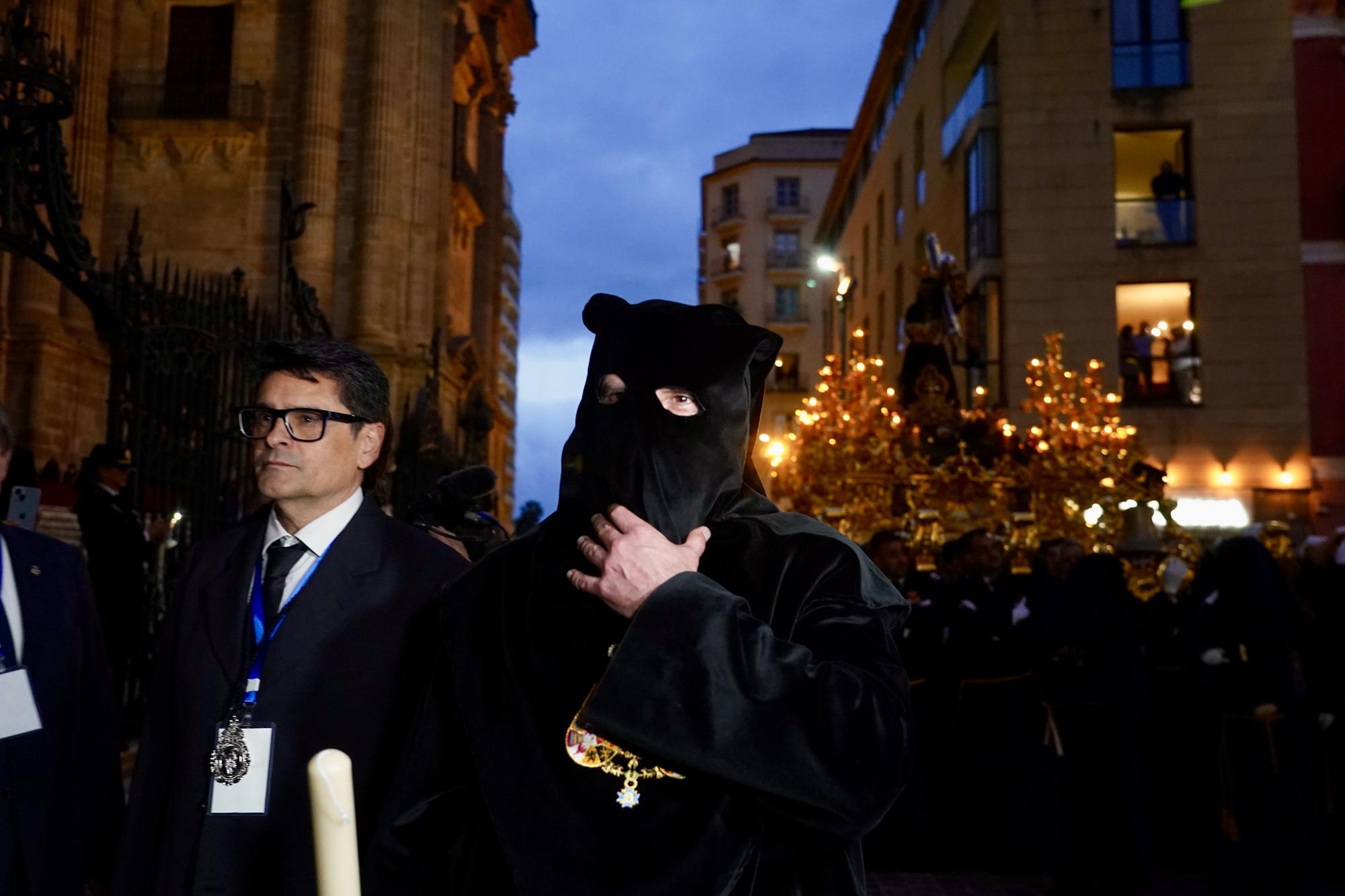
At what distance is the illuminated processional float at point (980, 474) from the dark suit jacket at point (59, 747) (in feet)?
30.9

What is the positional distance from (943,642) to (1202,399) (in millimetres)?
15044

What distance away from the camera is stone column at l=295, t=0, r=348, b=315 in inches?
871

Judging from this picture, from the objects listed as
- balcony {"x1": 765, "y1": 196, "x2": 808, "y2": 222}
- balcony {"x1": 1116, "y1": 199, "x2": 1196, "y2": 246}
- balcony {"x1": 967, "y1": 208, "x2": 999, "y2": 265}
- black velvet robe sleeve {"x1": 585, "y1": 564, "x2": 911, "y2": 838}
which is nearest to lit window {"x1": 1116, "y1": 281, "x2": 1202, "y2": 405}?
balcony {"x1": 1116, "y1": 199, "x2": 1196, "y2": 246}

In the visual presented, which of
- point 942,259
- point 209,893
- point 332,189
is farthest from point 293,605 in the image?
point 332,189

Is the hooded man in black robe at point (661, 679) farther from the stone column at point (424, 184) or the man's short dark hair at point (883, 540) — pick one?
the stone column at point (424, 184)

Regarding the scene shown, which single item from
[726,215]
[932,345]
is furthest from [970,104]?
[726,215]

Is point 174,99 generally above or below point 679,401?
above

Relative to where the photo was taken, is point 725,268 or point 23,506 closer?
point 23,506

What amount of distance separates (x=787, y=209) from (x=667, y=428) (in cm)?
6705

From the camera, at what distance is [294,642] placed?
325 centimetres

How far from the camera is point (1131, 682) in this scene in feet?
26.9

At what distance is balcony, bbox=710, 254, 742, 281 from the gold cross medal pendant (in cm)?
6718

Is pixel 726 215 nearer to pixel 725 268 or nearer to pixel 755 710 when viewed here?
pixel 725 268

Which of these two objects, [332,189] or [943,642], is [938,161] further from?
[943,642]
